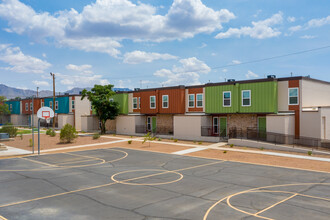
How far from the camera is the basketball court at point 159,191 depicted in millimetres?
10773

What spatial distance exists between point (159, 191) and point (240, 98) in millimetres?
21999

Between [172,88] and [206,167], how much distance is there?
67.9ft

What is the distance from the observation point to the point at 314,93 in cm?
3200

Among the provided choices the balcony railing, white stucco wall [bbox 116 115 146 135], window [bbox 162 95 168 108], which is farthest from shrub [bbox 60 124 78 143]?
window [bbox 162 95 168 108]

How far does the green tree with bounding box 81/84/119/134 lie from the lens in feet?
144

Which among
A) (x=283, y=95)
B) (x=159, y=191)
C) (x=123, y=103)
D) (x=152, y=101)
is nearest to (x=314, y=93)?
(x=283, y=95)

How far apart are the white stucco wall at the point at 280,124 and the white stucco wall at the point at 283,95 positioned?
1760 mm

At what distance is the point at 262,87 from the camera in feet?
103

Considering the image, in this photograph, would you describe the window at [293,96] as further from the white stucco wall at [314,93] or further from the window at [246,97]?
the window at [246,97]

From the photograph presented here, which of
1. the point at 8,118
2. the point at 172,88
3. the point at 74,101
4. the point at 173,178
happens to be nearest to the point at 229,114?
the point at 172,88

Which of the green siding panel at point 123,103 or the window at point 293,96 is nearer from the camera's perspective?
the window at point 293,96

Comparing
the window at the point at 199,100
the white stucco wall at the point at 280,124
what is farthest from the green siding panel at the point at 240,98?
the white stucco wall at the point at 280,124

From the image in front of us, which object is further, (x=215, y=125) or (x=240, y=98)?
(x=215, y=125)

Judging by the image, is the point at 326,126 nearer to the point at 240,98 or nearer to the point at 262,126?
the point at 262,126
